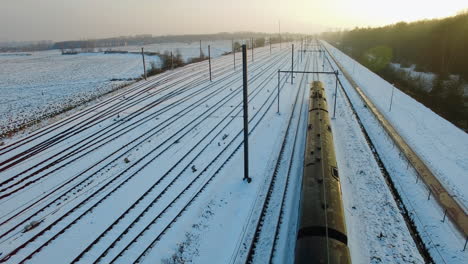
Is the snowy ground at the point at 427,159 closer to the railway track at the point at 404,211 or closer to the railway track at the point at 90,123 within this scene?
the railway track at the point at 404,211

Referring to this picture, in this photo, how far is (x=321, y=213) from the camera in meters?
9.92

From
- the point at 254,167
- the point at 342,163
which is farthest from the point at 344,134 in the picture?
the point at 254,167

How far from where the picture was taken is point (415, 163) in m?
18.9

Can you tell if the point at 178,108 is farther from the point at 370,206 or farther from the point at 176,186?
the point at 370,206

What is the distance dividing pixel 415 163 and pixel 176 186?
1464 cm

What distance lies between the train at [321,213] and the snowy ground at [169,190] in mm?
2134

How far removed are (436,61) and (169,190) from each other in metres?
49.4

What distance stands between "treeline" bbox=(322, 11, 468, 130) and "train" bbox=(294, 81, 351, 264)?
20.3m

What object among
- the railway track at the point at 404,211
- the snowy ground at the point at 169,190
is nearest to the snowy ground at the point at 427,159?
the railway track at the point at 404,211

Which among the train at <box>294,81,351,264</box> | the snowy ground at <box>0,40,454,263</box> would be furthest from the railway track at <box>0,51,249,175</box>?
the train at <box>294,81,351,264</box>

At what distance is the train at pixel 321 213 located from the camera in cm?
834

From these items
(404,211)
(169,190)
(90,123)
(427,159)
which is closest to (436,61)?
(427,159)

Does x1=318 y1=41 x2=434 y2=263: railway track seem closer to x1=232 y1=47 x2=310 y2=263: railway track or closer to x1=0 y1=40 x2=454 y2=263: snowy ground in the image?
x1=0 y1=40 x2=454 y2=263: snowy ground

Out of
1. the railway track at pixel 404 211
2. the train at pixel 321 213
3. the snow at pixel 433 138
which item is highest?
the train at pixel 321 213
